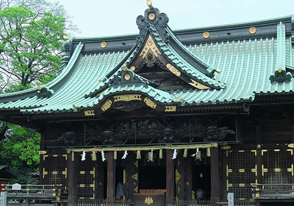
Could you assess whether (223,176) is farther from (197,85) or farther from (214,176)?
(197,85)

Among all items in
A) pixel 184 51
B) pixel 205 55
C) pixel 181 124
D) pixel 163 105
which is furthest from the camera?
pixel 205 55

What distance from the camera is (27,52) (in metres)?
37.1

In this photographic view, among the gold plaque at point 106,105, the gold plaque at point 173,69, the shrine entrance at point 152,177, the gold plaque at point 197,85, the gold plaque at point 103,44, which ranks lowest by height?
the shrine entrance at point 152,177

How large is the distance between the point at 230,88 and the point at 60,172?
8.65 metres

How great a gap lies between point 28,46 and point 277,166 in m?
23.1

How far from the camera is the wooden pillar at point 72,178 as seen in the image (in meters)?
20.6

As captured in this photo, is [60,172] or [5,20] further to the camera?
[5,20]

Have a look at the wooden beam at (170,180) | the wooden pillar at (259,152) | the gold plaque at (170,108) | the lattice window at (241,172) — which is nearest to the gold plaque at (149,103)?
the gold plaque at (170,108)

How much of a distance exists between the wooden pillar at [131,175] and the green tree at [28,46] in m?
15.9

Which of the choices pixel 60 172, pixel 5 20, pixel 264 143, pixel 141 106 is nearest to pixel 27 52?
pixel 5 20

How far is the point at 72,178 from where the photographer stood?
20.8 metres

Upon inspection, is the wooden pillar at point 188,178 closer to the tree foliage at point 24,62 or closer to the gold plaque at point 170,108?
the gold plaque at point 170,108

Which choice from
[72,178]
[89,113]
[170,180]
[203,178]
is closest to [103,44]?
[89,113]

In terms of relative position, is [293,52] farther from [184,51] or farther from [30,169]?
[30,169]
